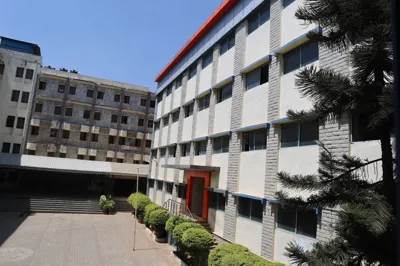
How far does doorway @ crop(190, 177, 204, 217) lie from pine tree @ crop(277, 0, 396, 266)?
52.2 feet

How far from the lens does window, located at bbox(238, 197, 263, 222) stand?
11561mm

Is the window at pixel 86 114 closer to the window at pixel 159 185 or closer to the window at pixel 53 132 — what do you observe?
the window at pixel 53 132

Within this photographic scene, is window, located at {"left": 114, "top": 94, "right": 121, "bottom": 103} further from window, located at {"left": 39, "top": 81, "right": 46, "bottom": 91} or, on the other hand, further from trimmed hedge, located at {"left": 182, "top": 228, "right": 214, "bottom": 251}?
trimmed hedge, located at {"left": 182, "top": 228, "right": 214, "bottom": 251}

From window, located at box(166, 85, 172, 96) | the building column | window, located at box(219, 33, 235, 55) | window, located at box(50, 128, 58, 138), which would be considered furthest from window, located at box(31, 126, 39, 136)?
the building column

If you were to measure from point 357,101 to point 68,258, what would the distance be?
50.6 feet

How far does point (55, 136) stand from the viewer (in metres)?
35.6

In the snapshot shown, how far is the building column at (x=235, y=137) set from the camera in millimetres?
13406

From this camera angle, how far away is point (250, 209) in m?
12.2

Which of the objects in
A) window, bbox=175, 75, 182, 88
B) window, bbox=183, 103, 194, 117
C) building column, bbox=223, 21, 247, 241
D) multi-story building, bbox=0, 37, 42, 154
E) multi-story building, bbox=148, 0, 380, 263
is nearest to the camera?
multi-story building, bbox=148, 0, 380, 263

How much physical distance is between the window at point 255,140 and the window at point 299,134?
1262mm

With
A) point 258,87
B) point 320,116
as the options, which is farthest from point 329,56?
point 320,116

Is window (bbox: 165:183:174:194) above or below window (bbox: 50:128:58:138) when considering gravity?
below

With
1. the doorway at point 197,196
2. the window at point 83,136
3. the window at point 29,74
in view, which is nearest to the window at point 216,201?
the doorway at point 197,196

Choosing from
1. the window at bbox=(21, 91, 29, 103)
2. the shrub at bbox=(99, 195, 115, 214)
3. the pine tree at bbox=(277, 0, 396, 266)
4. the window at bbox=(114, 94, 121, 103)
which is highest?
the window at bbox=(114, 94, 121, 103)
